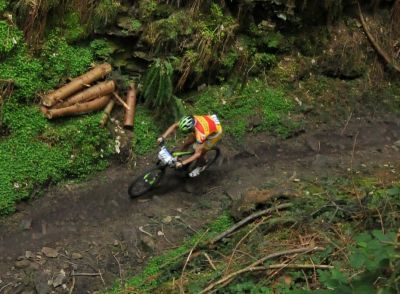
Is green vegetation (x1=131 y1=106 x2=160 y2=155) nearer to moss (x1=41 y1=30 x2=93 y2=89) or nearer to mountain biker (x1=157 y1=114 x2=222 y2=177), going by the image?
mountain biker (x1=157 y1=114 x2=222 y2=177)

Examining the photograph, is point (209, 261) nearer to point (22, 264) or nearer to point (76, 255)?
point (76, 255)

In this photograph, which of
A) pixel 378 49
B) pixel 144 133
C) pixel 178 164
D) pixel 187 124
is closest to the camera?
pixel 187 124

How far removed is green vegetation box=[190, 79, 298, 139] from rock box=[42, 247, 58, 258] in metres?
4.47

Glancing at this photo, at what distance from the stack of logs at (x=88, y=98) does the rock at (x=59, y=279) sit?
10.2 feet

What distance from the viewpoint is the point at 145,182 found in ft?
30.4

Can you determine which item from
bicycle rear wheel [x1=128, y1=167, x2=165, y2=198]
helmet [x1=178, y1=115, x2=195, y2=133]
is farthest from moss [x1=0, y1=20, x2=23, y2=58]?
helmet [x1=178, y1=115, x2=195, y2=133]

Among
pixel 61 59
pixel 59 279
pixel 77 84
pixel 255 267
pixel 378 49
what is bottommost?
pixel 59 279

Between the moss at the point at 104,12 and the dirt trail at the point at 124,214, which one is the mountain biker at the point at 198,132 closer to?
the dirt trail at the point at 124,214

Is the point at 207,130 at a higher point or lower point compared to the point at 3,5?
lower

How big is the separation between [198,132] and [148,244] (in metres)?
2.08

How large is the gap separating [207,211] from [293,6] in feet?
19.3

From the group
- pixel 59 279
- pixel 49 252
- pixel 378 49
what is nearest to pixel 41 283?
pixel 59 279

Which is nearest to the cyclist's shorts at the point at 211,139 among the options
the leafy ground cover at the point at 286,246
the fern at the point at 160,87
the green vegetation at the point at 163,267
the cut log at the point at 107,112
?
the leafy ground cover at the point at 286,246

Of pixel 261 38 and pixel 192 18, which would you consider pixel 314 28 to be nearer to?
pixel 261 38
